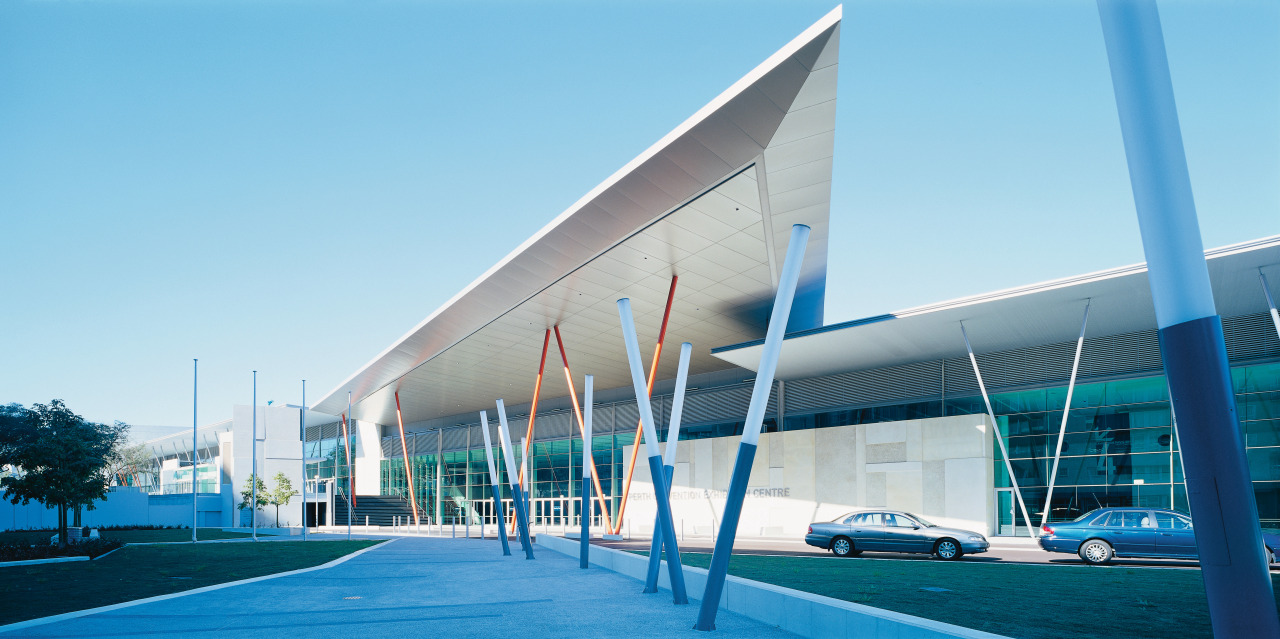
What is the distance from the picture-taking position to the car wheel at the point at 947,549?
787 inches

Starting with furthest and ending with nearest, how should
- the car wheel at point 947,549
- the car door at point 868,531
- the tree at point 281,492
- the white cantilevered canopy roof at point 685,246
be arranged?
the tree at point 281,492 → the car door at point 868,531 → the car wheel at point 947,549 → the white cantilevered canopy roof at point 685,246

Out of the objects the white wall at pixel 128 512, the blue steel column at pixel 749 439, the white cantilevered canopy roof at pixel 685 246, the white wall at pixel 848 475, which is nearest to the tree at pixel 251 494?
the white wall at pixel 128 512

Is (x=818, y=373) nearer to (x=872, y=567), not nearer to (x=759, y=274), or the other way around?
(x=759, y=274)

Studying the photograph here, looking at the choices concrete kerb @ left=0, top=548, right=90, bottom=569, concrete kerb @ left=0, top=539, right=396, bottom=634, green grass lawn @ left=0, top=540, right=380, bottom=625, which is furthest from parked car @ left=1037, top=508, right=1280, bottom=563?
concrete kerb @ left=0, top=548, right=90, bottom=569

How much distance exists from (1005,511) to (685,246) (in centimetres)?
1428

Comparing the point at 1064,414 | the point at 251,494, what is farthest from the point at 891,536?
the point at 251,494

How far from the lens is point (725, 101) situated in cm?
1755

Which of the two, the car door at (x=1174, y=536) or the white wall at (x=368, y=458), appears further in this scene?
the white wall at (x=368, y=458)

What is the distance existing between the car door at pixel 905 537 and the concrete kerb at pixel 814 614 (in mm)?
9862

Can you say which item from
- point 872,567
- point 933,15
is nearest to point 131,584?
point 872,567

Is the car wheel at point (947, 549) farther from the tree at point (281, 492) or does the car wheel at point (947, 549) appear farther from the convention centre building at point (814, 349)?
the tree at point (281, 492)

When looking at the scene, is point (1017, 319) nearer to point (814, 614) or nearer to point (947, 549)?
point (947, 549)

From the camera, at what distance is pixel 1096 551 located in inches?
710

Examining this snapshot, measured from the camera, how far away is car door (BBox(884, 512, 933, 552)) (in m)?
20.6
